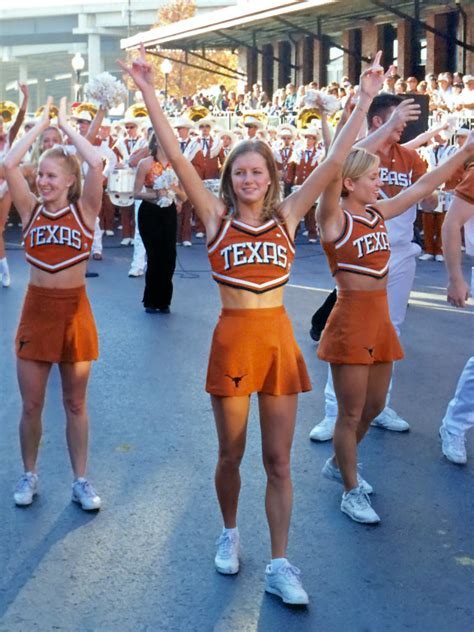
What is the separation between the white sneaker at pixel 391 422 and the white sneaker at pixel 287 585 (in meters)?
2.53

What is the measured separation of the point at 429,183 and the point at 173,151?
1.56 metres

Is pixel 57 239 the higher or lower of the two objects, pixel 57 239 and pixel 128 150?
the lower

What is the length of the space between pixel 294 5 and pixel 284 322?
80.3 feet

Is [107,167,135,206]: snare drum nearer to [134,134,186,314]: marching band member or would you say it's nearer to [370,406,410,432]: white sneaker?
[134,134,186,314]: marching band member

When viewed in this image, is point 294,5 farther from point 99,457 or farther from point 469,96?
point 99,457

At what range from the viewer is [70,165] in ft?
17.1

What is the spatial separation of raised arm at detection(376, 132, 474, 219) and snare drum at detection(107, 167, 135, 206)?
13235 millimetres

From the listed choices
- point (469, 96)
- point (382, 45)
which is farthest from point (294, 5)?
point (469, 96)

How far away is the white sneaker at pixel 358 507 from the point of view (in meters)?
5.05

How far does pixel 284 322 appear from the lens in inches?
171

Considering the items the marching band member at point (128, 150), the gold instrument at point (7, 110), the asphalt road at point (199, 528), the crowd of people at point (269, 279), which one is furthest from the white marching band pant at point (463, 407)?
the gold instrument at point (7, 110)

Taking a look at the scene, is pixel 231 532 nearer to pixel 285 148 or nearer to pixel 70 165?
pixel 70 165

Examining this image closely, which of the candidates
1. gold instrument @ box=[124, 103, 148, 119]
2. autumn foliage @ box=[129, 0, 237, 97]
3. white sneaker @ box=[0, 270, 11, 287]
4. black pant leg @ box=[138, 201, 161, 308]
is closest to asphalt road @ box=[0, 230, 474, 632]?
black pant leg @ box=[138, 201, 161, 308]

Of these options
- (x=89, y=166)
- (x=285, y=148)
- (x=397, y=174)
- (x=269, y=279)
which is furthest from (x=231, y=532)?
(x=285, y=148)
